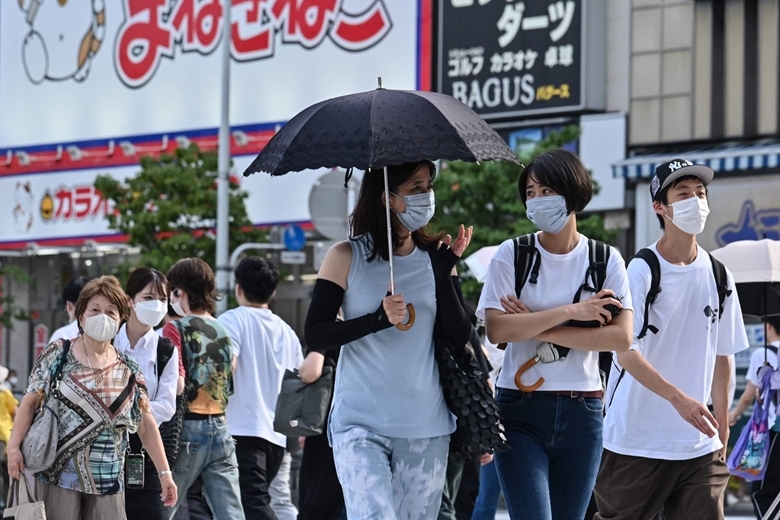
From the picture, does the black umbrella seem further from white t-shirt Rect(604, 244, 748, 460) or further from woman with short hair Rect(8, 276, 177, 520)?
woman with short hair Rect(8, 276, 177, 520)

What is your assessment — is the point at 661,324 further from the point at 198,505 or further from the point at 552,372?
the point at 198,505

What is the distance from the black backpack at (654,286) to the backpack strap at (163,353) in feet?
7.82

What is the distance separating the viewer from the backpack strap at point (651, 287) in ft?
19.7

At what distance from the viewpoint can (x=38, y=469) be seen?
6.37 metres

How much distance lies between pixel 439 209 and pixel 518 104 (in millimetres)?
4768

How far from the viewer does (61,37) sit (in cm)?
3788

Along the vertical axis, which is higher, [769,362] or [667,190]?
[667,190]

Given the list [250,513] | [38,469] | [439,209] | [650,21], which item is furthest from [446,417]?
[650,21]

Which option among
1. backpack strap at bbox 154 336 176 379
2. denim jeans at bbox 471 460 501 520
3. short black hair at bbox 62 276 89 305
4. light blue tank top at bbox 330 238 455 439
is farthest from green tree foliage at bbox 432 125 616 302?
light blue tank top at bbox 330 238 455 439

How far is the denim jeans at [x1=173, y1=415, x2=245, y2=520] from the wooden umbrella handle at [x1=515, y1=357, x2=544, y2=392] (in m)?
2.71

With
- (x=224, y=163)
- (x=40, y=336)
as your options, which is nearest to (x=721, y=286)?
(x=224, y=163)

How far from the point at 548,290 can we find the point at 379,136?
984mm

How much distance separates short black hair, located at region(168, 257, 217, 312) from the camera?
798 centimetres

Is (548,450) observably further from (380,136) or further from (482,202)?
(482,202)
